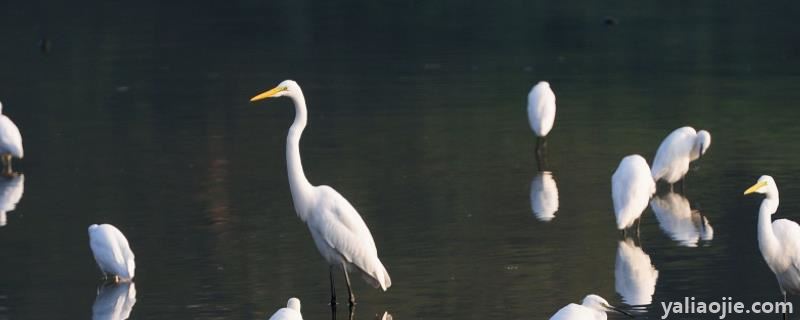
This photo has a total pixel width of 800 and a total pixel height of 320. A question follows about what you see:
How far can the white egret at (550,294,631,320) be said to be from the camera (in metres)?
8.12

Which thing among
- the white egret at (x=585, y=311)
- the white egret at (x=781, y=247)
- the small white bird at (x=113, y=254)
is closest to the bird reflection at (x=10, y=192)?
the small white bird at (x=113, y=254)

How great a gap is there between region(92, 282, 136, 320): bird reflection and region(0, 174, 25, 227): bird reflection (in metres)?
2.90

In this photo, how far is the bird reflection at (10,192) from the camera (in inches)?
564

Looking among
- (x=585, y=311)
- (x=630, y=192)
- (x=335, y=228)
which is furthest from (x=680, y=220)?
(x=585, y=311)

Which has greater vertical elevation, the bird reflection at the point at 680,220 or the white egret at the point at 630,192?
the white egret at the point at 630,192

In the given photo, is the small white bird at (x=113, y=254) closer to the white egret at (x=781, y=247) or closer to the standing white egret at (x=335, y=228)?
the standing white egret at (x=335, y=228)

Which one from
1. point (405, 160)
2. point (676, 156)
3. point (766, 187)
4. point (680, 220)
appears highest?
point (766, 187)

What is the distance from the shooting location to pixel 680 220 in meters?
12.9

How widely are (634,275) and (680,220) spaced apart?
2.07 m

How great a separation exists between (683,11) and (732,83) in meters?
13.4

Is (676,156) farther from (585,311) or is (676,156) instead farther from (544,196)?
(585,311)

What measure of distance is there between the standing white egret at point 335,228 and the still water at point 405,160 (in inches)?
11.5

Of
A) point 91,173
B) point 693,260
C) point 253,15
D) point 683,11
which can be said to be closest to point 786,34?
point 683,11

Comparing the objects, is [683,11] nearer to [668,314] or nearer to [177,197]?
[177,197]
